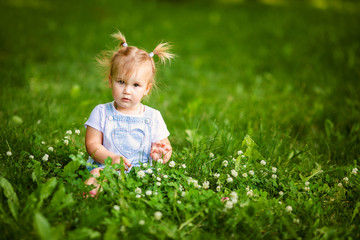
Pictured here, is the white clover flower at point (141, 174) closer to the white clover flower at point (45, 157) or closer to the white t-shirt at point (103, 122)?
the white t-shirt at point (103, 122)

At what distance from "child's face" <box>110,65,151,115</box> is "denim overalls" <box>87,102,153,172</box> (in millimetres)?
104

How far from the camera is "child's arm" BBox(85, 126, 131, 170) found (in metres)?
2.22

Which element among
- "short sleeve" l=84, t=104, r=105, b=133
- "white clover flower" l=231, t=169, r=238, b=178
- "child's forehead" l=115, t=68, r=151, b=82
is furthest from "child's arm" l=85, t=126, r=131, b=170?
Result: "white clover flower" l=231, t=169, r=238, b=178

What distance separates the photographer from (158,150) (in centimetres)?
237

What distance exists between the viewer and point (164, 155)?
7.89 feet

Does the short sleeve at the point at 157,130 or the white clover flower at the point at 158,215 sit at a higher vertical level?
the short sleeve at the point at 157,130

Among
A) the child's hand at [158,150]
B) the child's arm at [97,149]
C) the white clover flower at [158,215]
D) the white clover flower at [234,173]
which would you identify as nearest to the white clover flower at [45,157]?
the child's arm at [97,149]

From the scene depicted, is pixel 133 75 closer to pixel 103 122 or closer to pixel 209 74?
pixel 103 122

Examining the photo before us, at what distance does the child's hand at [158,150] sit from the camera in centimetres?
237

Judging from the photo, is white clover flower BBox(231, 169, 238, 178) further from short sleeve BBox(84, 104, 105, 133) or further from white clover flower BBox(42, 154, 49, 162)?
white clover flower BBox(42, 154, 49, 162)

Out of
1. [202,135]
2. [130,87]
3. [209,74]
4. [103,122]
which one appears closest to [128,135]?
[103,122]

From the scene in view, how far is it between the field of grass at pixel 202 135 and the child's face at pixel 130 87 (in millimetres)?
490

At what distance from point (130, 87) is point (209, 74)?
3.59m

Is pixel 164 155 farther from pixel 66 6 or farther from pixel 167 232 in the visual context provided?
pixel 66 6
